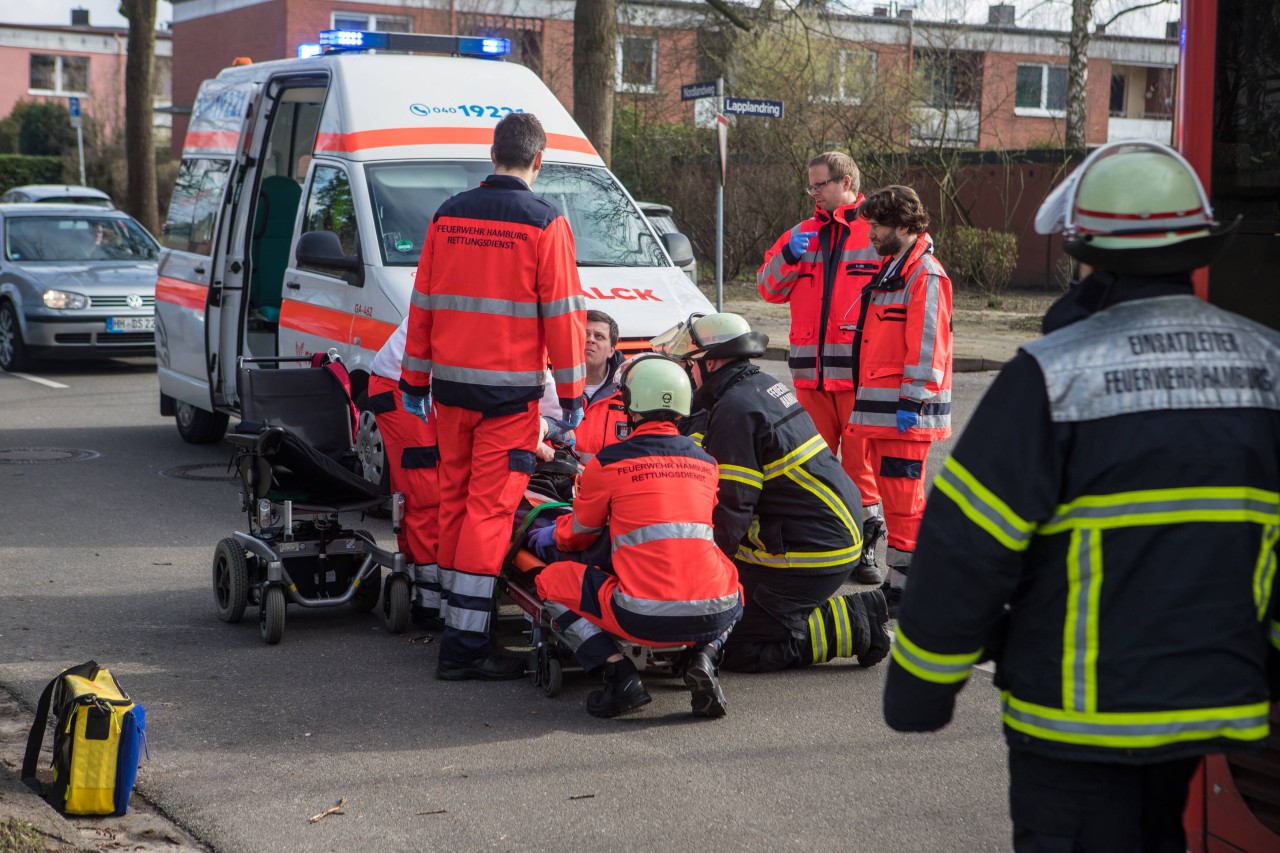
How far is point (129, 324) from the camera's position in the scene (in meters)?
15.6

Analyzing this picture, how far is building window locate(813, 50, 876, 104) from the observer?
25.5m

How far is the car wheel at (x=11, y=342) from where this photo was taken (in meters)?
16.0

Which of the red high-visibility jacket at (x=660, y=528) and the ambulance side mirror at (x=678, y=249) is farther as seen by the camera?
the ambulance side mirror at (x=678, y=249)

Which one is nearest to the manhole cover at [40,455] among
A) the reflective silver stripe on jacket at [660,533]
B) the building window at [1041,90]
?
the reflective silver stripe on jacket at [660,533]

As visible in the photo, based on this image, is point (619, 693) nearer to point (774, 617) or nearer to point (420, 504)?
point (774, 617)

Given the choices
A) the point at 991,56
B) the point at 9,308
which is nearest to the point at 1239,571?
the point at 9,308

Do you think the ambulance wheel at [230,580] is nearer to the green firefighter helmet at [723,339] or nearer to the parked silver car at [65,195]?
the green firefighter helmet at [723,339]

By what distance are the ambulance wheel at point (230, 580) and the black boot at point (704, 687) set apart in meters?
2.26

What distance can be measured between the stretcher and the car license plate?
10.5 metres

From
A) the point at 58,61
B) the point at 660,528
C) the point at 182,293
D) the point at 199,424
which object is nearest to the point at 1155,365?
the point at 660,528

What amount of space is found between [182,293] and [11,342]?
6260mm

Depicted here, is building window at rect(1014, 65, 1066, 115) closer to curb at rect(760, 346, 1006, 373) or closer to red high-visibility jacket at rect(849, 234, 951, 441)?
curb at rect(760, 346, 1006, 373)

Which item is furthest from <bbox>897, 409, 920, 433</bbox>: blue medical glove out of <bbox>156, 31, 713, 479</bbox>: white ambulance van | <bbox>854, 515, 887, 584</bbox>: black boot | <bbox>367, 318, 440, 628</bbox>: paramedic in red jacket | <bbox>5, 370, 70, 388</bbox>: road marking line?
<bbox>5, 370, 70, 388</bbox>: road marking line

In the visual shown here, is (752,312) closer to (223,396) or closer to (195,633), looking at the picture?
(223,396)
